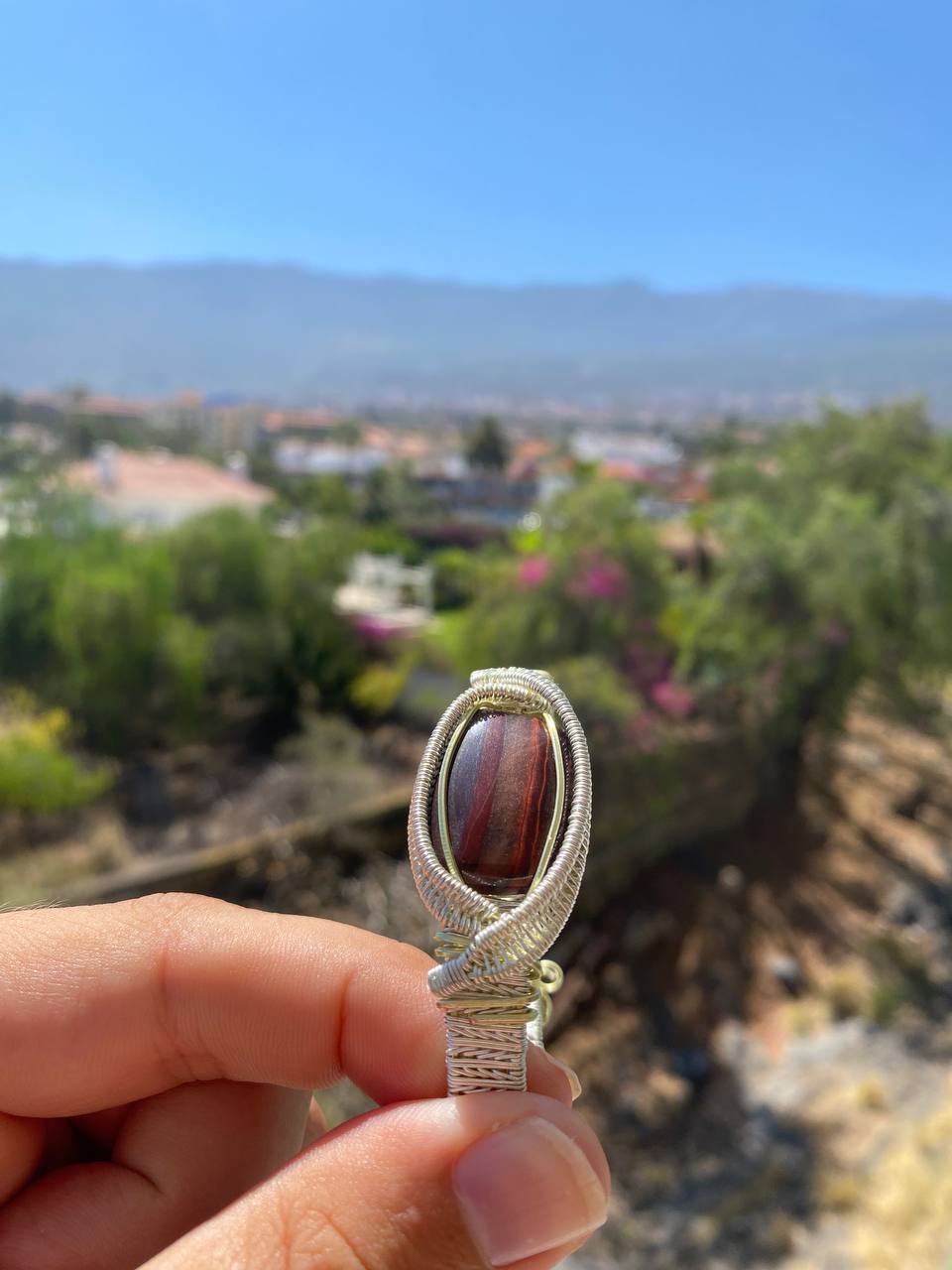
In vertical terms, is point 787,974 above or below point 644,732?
below

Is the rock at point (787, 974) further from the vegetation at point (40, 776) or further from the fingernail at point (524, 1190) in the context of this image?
the fingernail at point (524, 1190)

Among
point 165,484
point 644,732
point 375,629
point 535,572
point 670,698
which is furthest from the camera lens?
point 165,484

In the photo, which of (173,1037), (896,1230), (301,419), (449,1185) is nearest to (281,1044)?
(173,1037)

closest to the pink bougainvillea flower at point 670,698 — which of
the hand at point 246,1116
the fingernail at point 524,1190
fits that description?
the hand at point 246,1116

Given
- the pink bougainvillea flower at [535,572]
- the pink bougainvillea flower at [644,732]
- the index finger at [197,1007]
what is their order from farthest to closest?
Answer: the pink bougainvillea flower at [535,572], the pink bougainvillea flower at [644,732], the index finger at [197,1007]

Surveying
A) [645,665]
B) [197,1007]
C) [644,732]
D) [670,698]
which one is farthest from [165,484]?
[197,1007]

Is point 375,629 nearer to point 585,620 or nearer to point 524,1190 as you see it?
point 585,620
